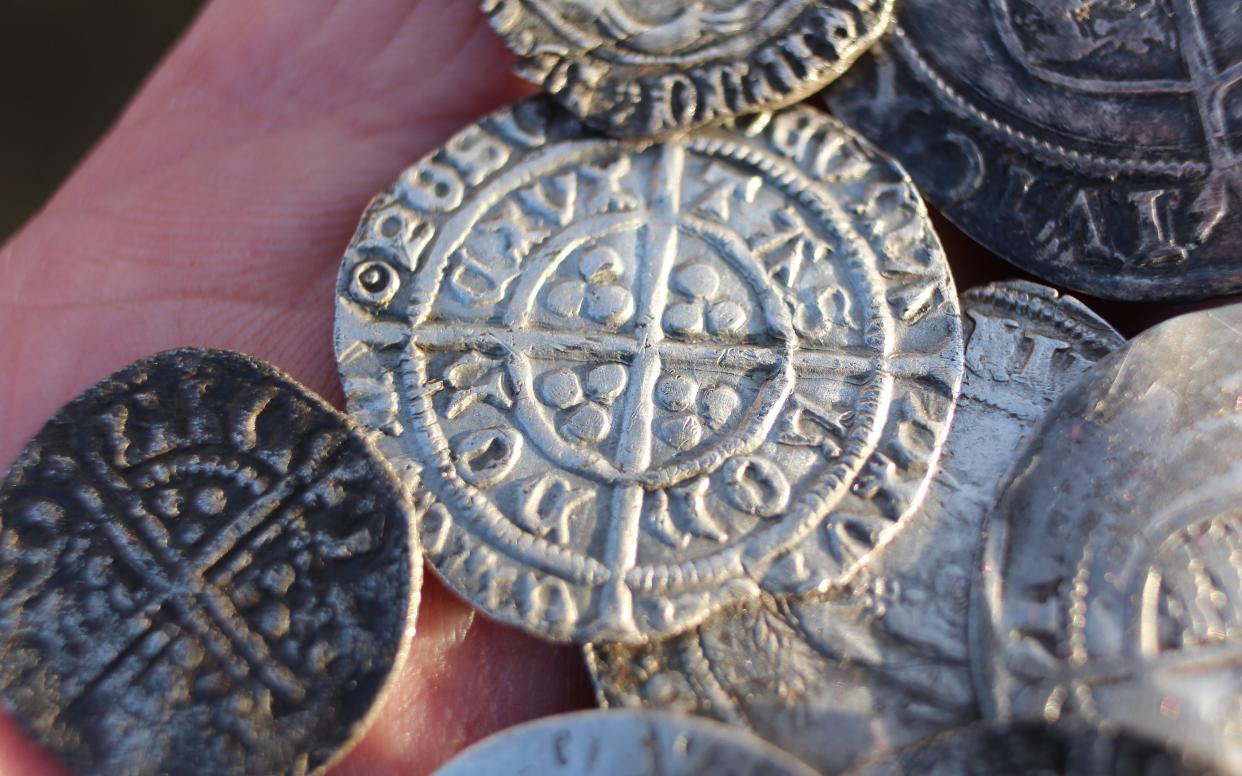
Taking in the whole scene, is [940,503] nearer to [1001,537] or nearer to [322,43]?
[1001,537]

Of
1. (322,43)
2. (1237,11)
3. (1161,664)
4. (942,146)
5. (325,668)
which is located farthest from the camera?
(322,43)

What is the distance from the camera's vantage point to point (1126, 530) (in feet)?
5.64

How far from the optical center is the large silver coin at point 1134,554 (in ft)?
5.21

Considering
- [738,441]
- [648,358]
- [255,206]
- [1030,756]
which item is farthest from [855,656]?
[255,206]

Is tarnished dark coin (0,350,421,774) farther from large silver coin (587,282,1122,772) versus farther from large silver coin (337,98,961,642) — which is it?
large silver coin (587,282,1122,772)

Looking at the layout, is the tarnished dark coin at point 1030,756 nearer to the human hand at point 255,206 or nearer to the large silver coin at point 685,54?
the human hand at point 255,206

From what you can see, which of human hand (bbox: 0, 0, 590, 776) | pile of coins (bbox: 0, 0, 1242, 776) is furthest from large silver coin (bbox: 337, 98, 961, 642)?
human hand (bbox: 0, 0, 590, 776)

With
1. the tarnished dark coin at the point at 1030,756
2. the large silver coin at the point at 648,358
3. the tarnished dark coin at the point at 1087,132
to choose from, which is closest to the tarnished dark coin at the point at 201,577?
the large silver coin at the point at 648,358

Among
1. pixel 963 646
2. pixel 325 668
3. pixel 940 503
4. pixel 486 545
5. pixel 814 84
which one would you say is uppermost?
pixel 814 84

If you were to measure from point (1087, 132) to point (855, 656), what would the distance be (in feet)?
4.08

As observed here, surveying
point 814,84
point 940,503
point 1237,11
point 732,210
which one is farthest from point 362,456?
point 1237,11

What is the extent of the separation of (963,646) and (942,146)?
112 cm

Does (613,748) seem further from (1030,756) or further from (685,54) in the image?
(685,54)

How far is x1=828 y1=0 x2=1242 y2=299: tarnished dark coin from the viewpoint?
80.7 inches
